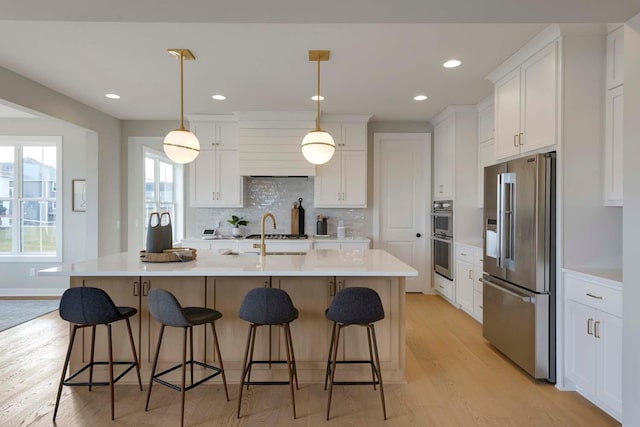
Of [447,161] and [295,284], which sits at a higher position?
[447,161]

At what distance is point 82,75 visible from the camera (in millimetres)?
3641

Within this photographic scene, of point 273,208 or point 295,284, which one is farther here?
point 273,208

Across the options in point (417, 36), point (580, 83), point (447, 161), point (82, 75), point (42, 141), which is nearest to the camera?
point (580, 83)

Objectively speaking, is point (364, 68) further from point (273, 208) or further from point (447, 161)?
point (273, 208)

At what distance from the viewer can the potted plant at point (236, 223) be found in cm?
532

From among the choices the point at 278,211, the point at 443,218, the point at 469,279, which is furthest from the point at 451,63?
the point at 278,211

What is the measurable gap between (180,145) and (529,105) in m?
2.89

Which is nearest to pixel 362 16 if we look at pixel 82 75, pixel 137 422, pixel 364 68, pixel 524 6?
pixel 524 6

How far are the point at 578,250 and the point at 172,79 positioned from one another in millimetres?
3886

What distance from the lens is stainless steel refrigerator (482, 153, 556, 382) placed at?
266 centimetres

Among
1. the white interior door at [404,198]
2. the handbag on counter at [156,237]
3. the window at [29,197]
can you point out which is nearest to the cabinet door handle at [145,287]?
the handbag on counter at [156,237]

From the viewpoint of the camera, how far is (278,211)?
5.55m

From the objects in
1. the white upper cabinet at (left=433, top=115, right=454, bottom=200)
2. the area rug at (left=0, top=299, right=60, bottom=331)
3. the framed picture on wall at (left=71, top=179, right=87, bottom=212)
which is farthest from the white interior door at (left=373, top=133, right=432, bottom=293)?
the area rug at (left=0, top=299, right=60, bottom=331)

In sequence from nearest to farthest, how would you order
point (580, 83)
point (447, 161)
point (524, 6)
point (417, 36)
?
1. point (524, 6)
2. point (580, 83)
3. point (417, 36)
4. point (447, 161)
